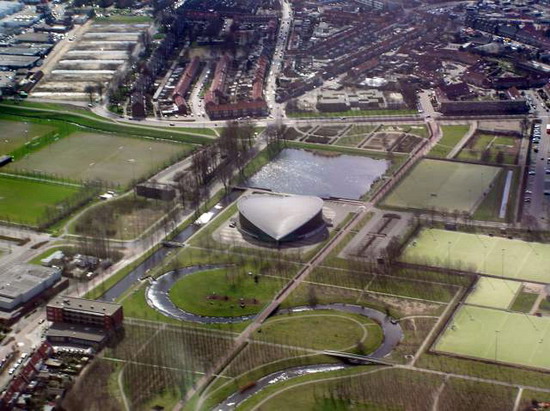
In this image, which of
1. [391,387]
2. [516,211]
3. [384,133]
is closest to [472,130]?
[384,133]

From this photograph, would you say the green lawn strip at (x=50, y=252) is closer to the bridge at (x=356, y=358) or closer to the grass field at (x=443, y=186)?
the bridge at (x=356, y=358)

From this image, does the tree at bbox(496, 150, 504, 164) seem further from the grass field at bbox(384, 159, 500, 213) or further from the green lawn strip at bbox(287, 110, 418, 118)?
the green lawn strip at bbox(287, 110, 418, 118)

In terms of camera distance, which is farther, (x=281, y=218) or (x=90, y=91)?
(x=90, y=91)

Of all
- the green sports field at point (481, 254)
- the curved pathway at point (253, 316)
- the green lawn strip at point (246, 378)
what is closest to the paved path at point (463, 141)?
the green sports field at point (481, 254)

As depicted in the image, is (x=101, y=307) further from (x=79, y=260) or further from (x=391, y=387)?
(x=391, y=387)

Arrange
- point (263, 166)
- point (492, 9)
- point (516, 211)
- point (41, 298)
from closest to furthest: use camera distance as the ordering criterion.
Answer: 1. point (41, 298)
2. point (516, 211)
3. point (263, 166)
4. point (492, 9)

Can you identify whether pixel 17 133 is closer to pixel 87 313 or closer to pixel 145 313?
pixel 145 313

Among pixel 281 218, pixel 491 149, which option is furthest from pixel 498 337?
pixel 491 149
